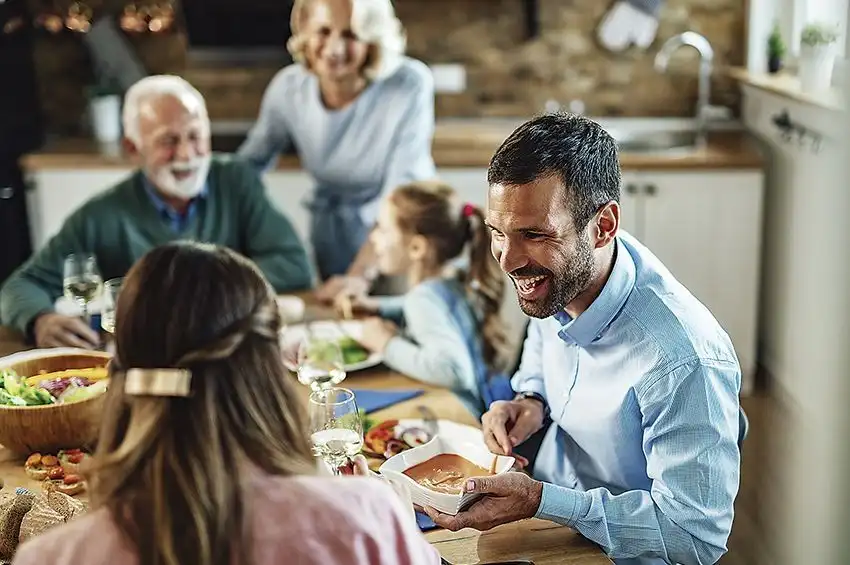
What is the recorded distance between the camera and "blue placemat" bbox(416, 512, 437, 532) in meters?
1.51

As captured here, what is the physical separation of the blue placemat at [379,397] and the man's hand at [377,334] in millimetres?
177

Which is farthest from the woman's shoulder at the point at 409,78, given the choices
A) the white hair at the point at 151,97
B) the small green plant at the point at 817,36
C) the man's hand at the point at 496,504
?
Answer: the man's hand at the point at 496,504

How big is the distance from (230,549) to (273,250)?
1.74 metres

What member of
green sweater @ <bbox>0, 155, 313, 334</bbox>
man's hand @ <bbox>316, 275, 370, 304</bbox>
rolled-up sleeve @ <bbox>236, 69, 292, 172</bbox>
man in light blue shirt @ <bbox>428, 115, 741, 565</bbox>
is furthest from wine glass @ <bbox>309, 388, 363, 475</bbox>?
rolled-up sleeve @ <bbox>236, 69, 292, 172</bbox>

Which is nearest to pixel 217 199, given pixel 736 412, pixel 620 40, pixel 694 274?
pixel 736 412

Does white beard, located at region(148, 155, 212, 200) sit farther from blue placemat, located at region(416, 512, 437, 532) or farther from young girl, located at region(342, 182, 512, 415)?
blue placemat, located at region(416, 512, 437, 532)

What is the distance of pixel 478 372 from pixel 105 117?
101 inches

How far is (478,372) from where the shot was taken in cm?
231

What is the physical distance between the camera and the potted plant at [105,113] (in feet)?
13.9

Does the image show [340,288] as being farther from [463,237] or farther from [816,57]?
[816,57]

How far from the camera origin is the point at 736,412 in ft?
4.91

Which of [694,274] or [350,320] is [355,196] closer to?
[350,320]

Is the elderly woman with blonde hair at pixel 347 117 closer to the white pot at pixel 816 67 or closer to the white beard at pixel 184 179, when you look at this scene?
the white beard at pixel 184 179

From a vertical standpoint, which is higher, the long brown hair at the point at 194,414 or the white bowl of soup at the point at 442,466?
the long brown hair at the point at 194,414
